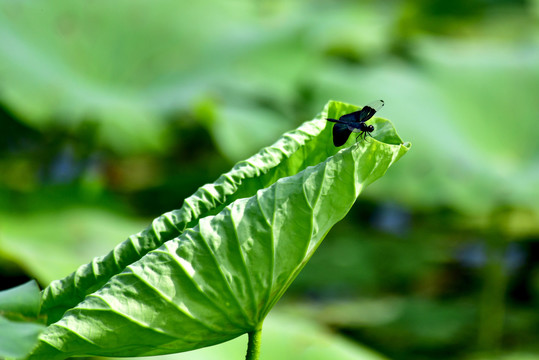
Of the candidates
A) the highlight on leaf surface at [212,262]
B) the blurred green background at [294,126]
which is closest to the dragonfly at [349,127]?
the highlight on leaf surface at [212,262]

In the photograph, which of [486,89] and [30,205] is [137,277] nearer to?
[30,205]

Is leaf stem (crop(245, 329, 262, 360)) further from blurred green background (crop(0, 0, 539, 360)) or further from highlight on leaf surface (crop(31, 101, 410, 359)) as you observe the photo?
blurred green background (crop(0, 0, 539, 360))

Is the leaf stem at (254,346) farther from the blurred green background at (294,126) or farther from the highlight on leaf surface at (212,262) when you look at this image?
the blurred green background at (294,126)

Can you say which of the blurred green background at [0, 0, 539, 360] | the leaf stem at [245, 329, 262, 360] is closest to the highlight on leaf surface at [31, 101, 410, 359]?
the leaf stem at [245, 329, 262, 360]

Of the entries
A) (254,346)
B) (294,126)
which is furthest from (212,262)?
(294,126)

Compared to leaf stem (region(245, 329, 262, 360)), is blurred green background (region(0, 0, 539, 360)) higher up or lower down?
higher up

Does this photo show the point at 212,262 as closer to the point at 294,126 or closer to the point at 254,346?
the point at 254,346

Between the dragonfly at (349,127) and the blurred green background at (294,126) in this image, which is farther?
the blurred green background at (294,126)

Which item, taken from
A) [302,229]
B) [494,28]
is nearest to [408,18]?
[494,28]
